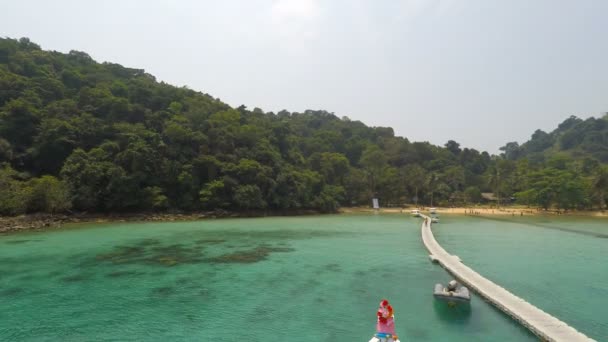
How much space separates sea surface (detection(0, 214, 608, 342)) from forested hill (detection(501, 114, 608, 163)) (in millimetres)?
93518

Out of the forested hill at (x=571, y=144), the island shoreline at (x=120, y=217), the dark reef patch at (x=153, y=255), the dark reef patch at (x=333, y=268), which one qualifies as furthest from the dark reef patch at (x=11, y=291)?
the forested hill at (x=571, y=144)

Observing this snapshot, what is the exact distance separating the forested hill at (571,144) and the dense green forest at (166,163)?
149ft

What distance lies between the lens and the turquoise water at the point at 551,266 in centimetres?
1127

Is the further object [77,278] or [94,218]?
[94,218]

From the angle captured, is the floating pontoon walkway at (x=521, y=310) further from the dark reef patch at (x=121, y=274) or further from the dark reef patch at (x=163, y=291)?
the dark reef patch at (x=121, y=274)

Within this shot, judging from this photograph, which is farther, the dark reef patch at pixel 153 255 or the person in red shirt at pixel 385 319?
the dark reef patch at pixel 153 255

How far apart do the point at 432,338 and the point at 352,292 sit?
4136 millimetres

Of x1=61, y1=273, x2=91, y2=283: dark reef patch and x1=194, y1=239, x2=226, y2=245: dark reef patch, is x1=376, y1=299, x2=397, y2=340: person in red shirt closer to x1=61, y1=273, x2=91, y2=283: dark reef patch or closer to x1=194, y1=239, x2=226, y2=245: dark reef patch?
x1=61, y1=273, x2=91, y2=283: dark reef patch

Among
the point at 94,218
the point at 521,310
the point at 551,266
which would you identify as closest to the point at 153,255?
the point at 521,310

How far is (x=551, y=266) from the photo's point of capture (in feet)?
56.9

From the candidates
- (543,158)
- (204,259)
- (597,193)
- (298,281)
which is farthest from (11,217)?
(543,158)

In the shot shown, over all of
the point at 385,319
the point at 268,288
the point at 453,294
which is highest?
the point at 385,319

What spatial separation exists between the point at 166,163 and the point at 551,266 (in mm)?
39555

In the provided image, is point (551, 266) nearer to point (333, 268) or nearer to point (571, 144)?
point (333, 268)
